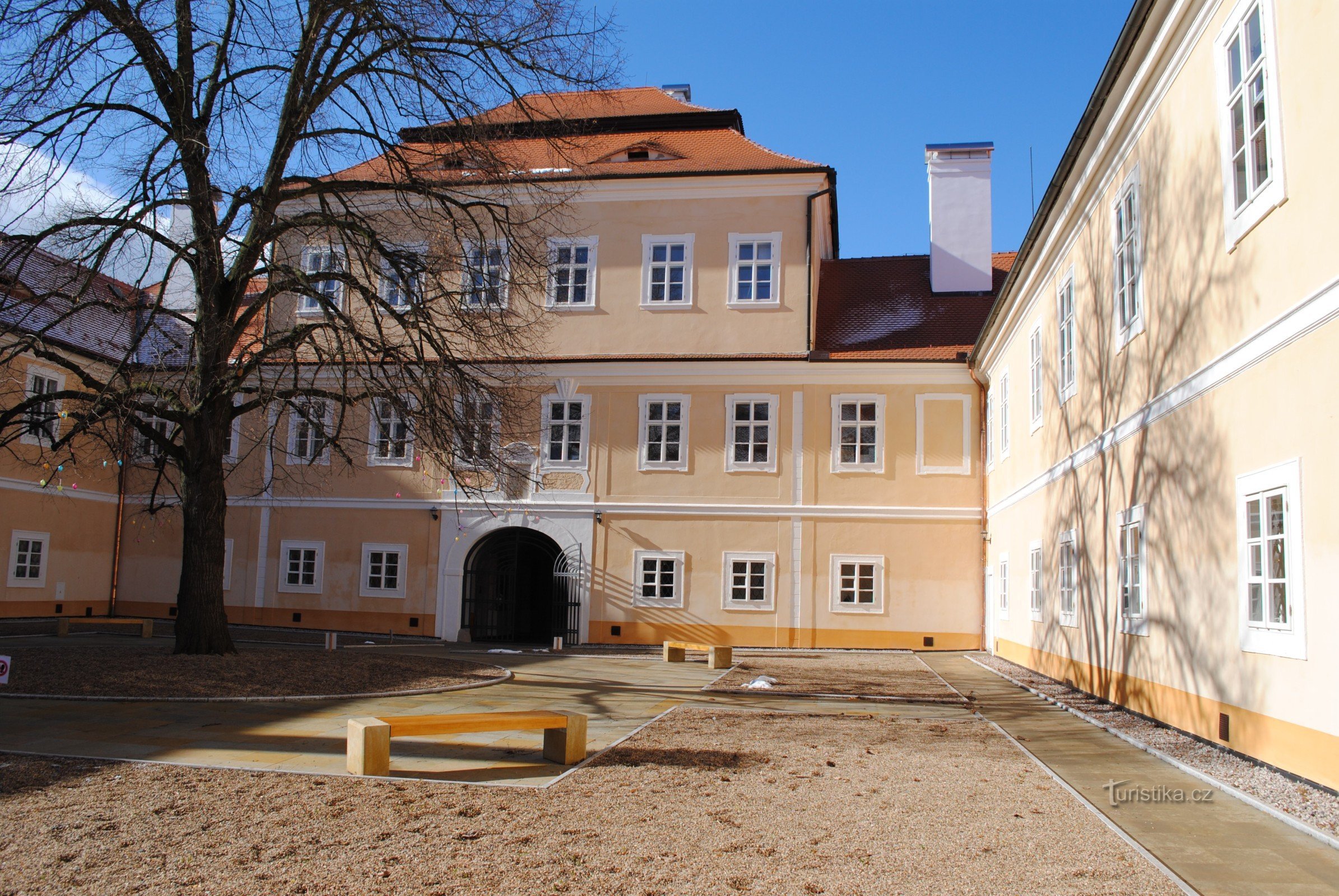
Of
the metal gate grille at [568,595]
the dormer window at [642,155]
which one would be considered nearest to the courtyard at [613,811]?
the metal gate grille at [568,595]

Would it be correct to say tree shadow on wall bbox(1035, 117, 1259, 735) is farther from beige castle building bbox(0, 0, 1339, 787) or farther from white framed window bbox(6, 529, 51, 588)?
white framed window bbox(6, 529, 51, 588)

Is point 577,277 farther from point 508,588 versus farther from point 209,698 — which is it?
point 209,698

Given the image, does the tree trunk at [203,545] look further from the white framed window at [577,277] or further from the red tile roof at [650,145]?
the white framed window at [577,277]

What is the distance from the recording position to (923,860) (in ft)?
18.9

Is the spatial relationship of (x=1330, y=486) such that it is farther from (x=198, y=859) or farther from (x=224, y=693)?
(x=224, y=693)

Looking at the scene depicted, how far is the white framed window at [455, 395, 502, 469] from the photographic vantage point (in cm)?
1341

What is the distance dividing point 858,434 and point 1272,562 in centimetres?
1665

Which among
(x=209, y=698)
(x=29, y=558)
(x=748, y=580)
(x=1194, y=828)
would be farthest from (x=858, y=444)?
(x=29, y=558)

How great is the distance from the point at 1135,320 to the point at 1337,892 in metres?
7.44

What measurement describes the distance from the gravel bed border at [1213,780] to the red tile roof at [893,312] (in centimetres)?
1269

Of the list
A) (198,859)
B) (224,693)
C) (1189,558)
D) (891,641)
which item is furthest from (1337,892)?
(891,641)

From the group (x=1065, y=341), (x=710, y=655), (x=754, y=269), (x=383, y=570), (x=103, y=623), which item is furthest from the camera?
(x=383, y=570)
